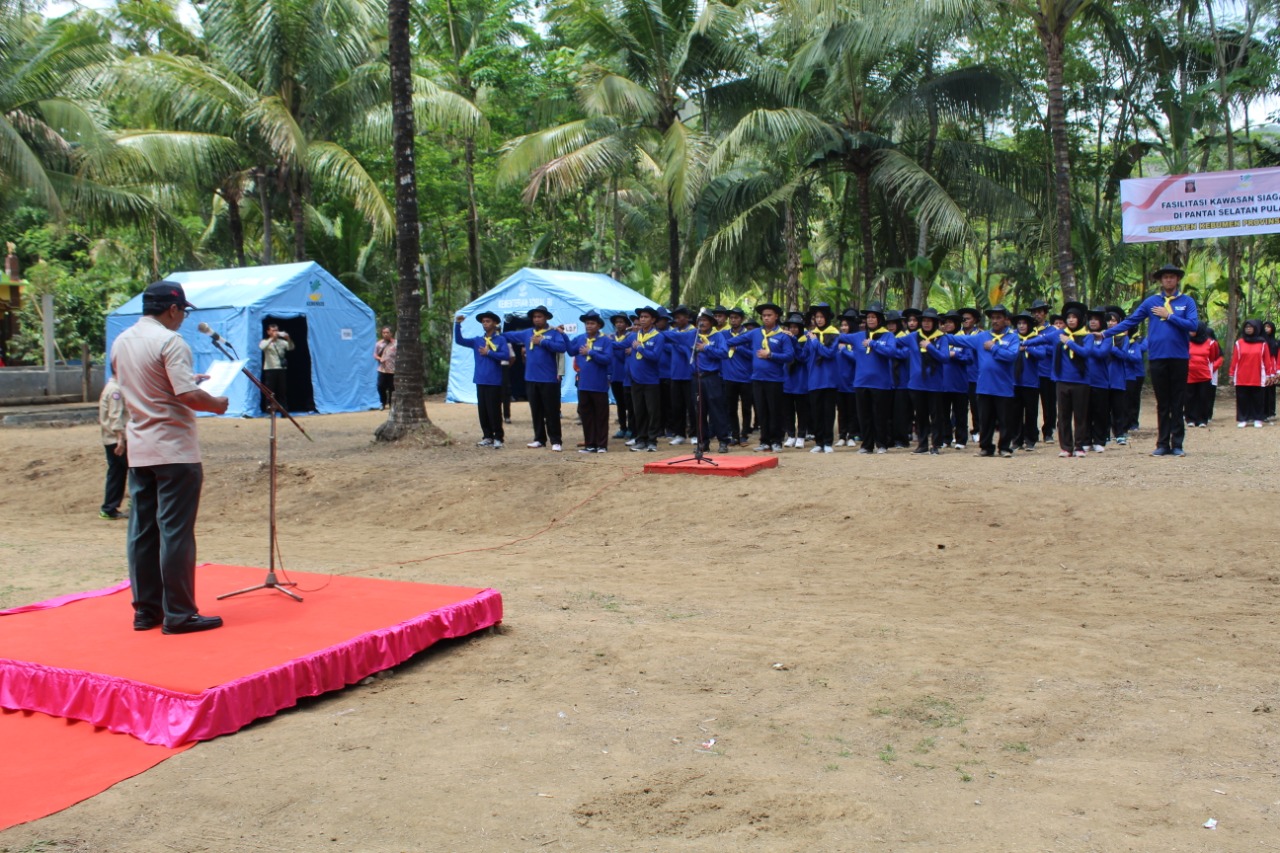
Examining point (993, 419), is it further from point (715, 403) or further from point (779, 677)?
point (779, 677)

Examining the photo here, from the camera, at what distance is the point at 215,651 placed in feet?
17.3

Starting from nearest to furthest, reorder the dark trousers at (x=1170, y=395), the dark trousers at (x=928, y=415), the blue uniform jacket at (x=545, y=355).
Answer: the dark trousers at (x=1170, y=395), the dark trousers at (x=928, y=415), the blue uniform jacket at (x=545, y=355)

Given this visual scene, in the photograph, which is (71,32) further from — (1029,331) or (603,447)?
(1029,331)

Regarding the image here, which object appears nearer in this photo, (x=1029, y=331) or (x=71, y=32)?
(x=1029, y=331)

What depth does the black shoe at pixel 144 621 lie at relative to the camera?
18.7 feet

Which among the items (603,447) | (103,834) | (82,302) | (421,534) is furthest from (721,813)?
(82,302)

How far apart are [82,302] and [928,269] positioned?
2291 cm

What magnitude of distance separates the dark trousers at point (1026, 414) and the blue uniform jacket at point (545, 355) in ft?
18.9

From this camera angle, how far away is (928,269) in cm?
2111

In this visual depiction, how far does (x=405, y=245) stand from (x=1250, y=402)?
41.8ft

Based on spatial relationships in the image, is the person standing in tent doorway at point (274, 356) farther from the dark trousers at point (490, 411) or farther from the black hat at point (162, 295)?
the black hat at point (162, 295)

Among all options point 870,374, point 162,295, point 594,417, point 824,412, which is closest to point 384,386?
point 594,417

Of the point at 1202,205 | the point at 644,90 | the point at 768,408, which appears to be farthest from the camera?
the point at 644,90

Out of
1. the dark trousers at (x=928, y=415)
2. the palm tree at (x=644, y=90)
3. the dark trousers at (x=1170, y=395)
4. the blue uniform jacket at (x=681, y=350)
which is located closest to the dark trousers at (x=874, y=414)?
the dark trousers at (x=928, y=415)
